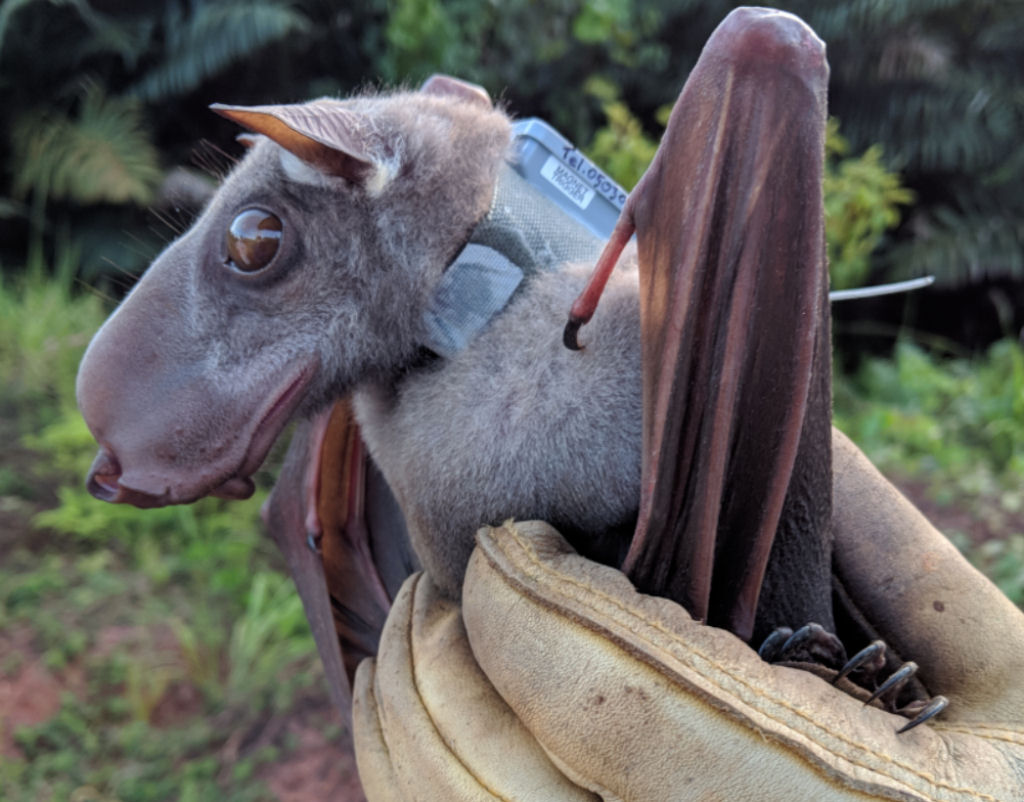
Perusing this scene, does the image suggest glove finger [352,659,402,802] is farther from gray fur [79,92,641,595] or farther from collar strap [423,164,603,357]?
collar strap [423,164,603,357]

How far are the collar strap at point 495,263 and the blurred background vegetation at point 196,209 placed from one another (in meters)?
0.32

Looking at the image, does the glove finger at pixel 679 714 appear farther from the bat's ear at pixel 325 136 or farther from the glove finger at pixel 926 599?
the bat's ear at pixel 325 136

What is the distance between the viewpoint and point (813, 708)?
23.7 inches

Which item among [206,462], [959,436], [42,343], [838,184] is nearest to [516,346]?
[206,462]

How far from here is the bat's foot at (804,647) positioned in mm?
711

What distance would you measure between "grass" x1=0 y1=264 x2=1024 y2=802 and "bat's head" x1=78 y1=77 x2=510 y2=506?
1.09m

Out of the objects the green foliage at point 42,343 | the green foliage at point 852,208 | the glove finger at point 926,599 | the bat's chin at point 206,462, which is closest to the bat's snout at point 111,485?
the bat's chin at point 206,462

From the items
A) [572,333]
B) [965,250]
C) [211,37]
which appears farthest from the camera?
[965,250]

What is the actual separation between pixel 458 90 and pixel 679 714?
2.43 ft

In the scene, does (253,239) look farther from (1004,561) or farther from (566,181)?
(1004,561)

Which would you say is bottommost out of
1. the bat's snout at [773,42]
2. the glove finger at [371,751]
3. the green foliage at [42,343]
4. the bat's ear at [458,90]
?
the green foliage at [42,343]

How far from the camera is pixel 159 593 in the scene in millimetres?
2111

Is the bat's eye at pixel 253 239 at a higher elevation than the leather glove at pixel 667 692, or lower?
higher

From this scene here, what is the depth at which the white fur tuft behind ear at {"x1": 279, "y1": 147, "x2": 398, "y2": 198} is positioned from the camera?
0.76 m
